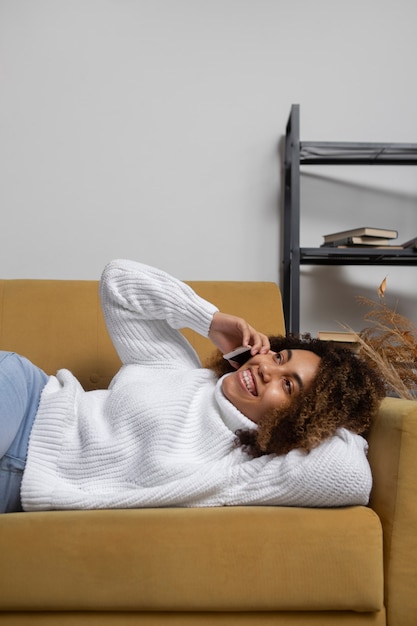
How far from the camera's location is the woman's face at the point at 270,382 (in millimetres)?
1217

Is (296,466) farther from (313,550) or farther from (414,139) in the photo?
(414,139)

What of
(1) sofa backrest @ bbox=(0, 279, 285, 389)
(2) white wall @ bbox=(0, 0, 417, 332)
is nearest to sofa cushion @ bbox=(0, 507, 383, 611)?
(1) sofa backrest @ bbox=(0, 279, 285, 389)

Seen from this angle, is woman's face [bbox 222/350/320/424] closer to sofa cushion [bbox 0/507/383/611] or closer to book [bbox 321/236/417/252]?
sofa cushion [bbox 0/507/383/611]

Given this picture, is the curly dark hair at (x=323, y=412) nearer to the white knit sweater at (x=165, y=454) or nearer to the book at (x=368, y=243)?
the white knit sweater at (x=165, y=454)

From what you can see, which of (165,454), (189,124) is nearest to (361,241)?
(189,124)

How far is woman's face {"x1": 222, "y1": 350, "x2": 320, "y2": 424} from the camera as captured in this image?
122 cm

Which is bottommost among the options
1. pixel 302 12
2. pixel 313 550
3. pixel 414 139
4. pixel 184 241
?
pixel 313 550

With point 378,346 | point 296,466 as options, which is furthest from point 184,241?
point 296,466

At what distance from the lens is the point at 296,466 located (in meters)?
1.08

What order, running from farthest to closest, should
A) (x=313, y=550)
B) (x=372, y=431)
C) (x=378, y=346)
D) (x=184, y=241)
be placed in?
(x=184, y=241)
(x=378, y=346)
(x=372, y=431)
(x=313, y=550)

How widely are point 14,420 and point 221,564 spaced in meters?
0.49

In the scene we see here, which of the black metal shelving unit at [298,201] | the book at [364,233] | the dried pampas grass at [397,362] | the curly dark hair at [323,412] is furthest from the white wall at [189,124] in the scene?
the curly dark hair at [323,412]

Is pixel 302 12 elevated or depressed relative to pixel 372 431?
elevated

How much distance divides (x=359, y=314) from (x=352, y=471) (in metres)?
1.55
